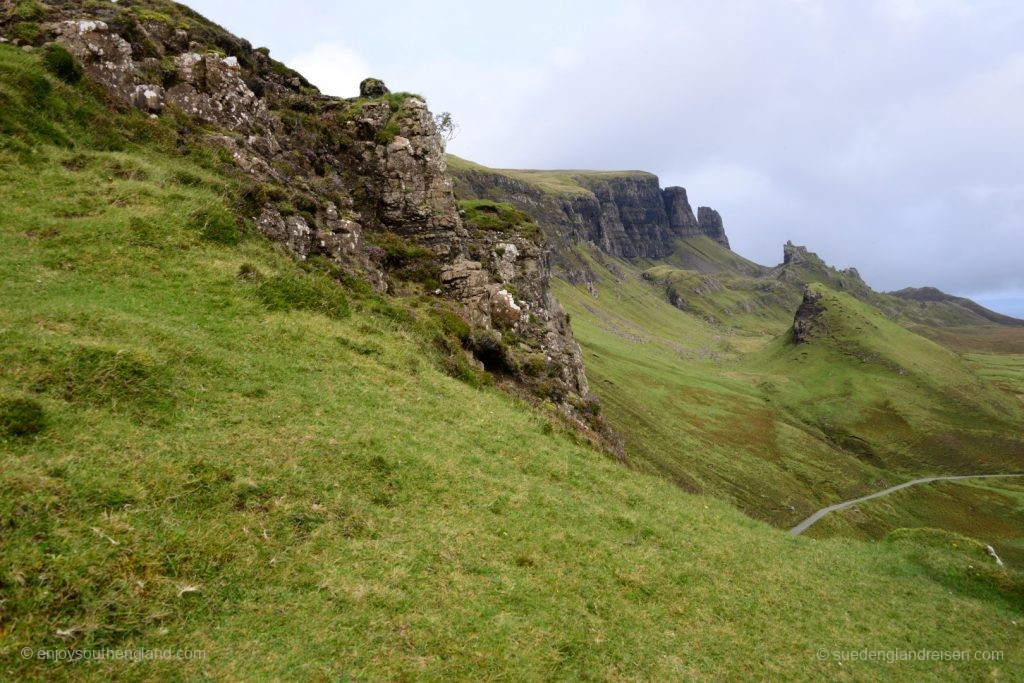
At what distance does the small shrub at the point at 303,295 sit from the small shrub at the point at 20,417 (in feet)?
41.4

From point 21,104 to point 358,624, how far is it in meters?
35.6

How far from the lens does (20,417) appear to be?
41.4 ft

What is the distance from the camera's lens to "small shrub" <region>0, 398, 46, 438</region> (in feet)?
40.6

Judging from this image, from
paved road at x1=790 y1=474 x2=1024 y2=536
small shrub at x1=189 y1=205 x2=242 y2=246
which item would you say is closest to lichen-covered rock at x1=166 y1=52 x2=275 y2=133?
small shrub at x1=189 y1=205 x2=242 y2=246

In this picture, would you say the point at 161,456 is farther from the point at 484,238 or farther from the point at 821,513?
the point at 821,513

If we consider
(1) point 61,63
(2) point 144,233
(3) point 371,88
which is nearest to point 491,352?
(2) point 144,233

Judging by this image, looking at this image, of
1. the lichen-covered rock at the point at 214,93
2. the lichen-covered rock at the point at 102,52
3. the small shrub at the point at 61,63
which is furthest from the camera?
the lichen-covered rock at the point at 214,93

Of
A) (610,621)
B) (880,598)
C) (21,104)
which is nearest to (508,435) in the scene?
(610,621)

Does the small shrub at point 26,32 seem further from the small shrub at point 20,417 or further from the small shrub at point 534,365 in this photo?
the small shrub at point 534,365

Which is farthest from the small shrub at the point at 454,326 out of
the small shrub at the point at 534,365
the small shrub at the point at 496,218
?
the small shrub at the point at 496,218

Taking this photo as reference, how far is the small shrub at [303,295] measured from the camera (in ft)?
84.6

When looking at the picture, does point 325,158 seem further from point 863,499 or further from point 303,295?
point 863,499

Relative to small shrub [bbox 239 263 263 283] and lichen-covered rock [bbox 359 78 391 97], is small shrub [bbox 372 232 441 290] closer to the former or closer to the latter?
small shrub [bbox 239 263 263 283]

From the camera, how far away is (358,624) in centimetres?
1114
